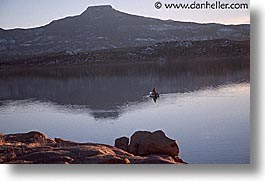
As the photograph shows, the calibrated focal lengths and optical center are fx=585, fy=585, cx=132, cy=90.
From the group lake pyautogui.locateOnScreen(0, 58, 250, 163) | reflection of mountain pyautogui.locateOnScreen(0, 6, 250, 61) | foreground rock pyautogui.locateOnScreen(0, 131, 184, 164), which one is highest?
reflection of mountain pyautogui.locateOnScreen(0, 6, 250, 61)

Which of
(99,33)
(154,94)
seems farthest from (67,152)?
(99,33)

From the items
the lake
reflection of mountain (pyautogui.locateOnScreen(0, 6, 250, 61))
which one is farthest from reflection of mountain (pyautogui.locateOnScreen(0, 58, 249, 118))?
reflection of mountain (pyautogui.locateOnScreen(0, 6, 250, 61))

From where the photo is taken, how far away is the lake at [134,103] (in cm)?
317

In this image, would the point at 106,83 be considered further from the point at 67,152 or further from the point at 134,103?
the point at 67,152

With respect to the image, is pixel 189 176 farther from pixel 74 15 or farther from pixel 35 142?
pixel 74 15

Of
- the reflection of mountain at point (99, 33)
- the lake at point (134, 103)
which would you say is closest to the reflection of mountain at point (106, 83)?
the lake at point (134, 103)

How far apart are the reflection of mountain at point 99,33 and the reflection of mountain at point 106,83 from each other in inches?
5.0

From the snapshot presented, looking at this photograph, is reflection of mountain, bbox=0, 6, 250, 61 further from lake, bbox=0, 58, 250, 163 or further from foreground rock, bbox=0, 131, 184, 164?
foreground rock, bbox=0, 131, 184, 164

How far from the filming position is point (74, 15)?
3221mm

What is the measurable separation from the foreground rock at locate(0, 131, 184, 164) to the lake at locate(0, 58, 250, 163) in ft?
0.13

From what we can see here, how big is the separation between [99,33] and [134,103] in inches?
17.0

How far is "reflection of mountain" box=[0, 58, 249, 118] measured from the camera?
322 cm

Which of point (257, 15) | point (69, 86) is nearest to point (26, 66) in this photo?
point (69, 86)

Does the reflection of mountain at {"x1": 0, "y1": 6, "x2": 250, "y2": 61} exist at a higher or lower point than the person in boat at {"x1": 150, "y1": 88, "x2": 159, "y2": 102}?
higher
